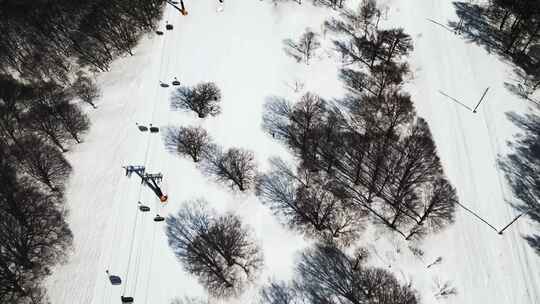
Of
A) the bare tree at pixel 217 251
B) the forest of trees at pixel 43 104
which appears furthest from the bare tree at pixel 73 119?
the bare tree at pixel 217 251

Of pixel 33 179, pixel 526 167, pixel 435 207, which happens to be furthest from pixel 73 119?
pixel 526 167

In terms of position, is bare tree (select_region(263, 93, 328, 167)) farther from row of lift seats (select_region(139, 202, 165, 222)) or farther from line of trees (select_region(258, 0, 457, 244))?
row of lift seats (select_region(139, 202, 165, 222))

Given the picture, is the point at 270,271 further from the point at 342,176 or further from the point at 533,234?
the point at 533,234

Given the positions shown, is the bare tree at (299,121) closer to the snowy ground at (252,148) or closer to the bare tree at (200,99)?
the snowy ground at (252,148)

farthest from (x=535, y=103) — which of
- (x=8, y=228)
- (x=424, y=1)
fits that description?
(x=8, y=228)

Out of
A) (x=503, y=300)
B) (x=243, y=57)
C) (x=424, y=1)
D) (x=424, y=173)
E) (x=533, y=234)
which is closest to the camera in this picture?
(x=503, y=300)

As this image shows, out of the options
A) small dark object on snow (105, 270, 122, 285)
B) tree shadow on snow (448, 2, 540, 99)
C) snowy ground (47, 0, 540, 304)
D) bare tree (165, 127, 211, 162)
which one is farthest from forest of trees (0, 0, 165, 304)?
tree shadow on snow (448, 2, 540, 99)
